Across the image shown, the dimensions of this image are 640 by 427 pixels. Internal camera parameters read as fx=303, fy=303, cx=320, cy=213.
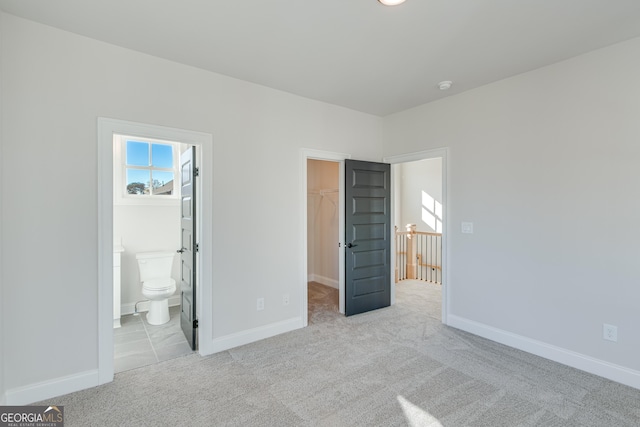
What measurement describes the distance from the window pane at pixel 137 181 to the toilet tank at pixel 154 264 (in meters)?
0.85

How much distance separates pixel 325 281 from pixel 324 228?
0.97m

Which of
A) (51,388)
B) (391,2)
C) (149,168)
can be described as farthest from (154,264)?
(391,2)

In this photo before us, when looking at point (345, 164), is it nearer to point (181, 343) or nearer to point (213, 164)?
point (213, 164)

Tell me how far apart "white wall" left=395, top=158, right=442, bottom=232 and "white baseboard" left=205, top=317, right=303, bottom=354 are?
436cm

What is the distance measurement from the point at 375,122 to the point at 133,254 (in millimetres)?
3769

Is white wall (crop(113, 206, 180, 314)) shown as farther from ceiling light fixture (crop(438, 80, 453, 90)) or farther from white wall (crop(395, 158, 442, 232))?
white wall (crop(395, 158, 442, 232))

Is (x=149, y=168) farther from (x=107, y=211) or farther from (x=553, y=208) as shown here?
(x=553, y=208)

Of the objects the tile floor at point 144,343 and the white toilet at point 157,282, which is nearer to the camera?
the tile floor at point 144,343

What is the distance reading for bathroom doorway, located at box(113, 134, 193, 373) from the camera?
372 centimetres

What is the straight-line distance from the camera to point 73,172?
229 centimetres

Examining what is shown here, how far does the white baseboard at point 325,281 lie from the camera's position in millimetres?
5332

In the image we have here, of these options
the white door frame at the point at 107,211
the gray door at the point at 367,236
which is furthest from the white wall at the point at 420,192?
the white door frame at the point at 107,211

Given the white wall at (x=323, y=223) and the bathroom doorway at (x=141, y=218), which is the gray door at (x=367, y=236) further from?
the bathroom doorway at (x=141, y=218)

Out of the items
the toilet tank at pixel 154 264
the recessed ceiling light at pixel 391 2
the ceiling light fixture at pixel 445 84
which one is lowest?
the toilet tank at pixel 154 264
